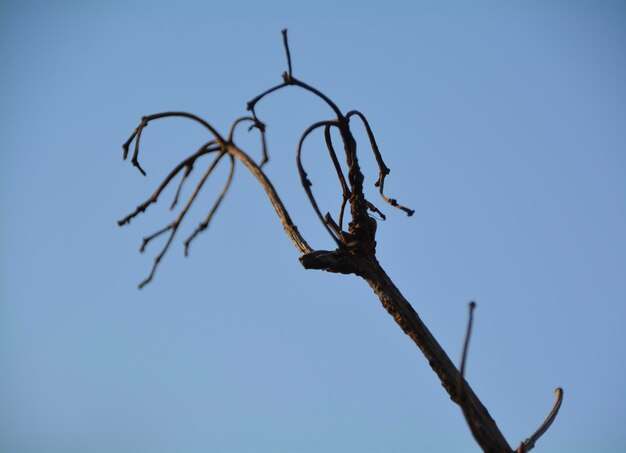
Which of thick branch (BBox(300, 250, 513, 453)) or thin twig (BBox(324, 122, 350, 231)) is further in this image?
thin twig (BBox(324, 122, 350, 231))

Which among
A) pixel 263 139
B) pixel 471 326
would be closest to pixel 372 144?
pixel 263 139

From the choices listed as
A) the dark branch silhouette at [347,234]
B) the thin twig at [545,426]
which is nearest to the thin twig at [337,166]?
the dark branch silhouette at [347,234]

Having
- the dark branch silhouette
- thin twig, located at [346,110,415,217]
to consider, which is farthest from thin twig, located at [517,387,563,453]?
thin twig, located at [346,110,415,217]

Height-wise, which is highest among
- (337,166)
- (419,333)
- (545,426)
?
(337,166)

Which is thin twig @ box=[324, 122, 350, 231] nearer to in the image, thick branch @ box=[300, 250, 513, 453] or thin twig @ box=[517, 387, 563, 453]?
thick branch @ box=[300, 250, 513, 453]

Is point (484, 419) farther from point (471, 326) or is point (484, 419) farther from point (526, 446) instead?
point (471, 326)

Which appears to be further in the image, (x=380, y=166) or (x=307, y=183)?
(x=380, y=166)

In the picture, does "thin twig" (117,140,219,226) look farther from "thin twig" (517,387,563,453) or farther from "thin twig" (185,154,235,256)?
"thin twig" (517,387,563,453)

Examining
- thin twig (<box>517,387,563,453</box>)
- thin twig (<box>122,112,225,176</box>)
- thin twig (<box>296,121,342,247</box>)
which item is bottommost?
thin twig (<box>517,387,563,453</box>)

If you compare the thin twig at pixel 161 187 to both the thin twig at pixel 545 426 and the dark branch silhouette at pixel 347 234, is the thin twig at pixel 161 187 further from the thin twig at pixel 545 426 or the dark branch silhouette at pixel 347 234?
the thin twig at pixel 545 426

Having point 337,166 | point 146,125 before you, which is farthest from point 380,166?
point 146,125

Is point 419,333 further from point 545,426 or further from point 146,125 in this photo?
point 146,125

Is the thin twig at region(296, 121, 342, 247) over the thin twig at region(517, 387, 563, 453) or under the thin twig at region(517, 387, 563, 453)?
over

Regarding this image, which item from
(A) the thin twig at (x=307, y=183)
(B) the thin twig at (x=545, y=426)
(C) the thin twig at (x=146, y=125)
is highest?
(C) the thin twig at (x=146, y=125)
